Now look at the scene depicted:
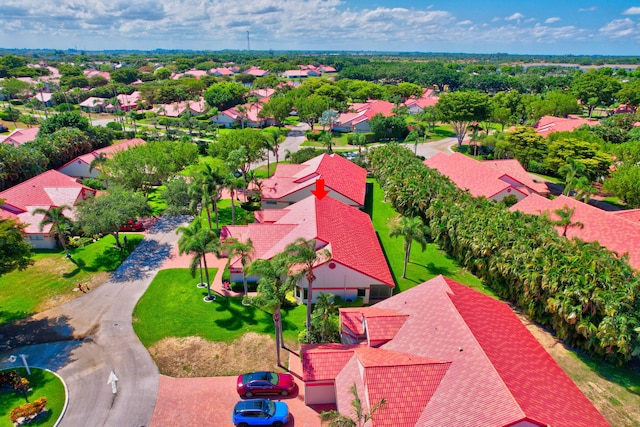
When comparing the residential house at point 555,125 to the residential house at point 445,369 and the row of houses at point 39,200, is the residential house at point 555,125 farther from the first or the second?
the row of houses at point 39,200

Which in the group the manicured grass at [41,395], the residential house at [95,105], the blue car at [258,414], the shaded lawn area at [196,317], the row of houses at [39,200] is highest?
the residential house at [95,105]

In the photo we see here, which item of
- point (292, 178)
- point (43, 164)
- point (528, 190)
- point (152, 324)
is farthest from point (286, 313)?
point (43, 164)

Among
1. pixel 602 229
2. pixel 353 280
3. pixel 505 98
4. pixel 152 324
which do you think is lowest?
pixel 152 324

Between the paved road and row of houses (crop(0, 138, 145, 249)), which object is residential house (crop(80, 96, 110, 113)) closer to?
row of houses (crop(0, 138, 145, 249))

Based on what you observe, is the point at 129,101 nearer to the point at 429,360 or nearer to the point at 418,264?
the point at 418,264

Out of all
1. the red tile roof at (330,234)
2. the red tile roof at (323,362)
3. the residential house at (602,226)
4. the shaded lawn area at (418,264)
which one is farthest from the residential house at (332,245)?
the residential house at (602,226)

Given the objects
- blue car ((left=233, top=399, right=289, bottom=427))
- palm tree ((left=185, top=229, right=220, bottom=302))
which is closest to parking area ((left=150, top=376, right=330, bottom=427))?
blue car ((left=233, top=399, right=289, bottom=427))

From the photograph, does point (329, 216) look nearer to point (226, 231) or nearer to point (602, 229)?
point (226, 231)
